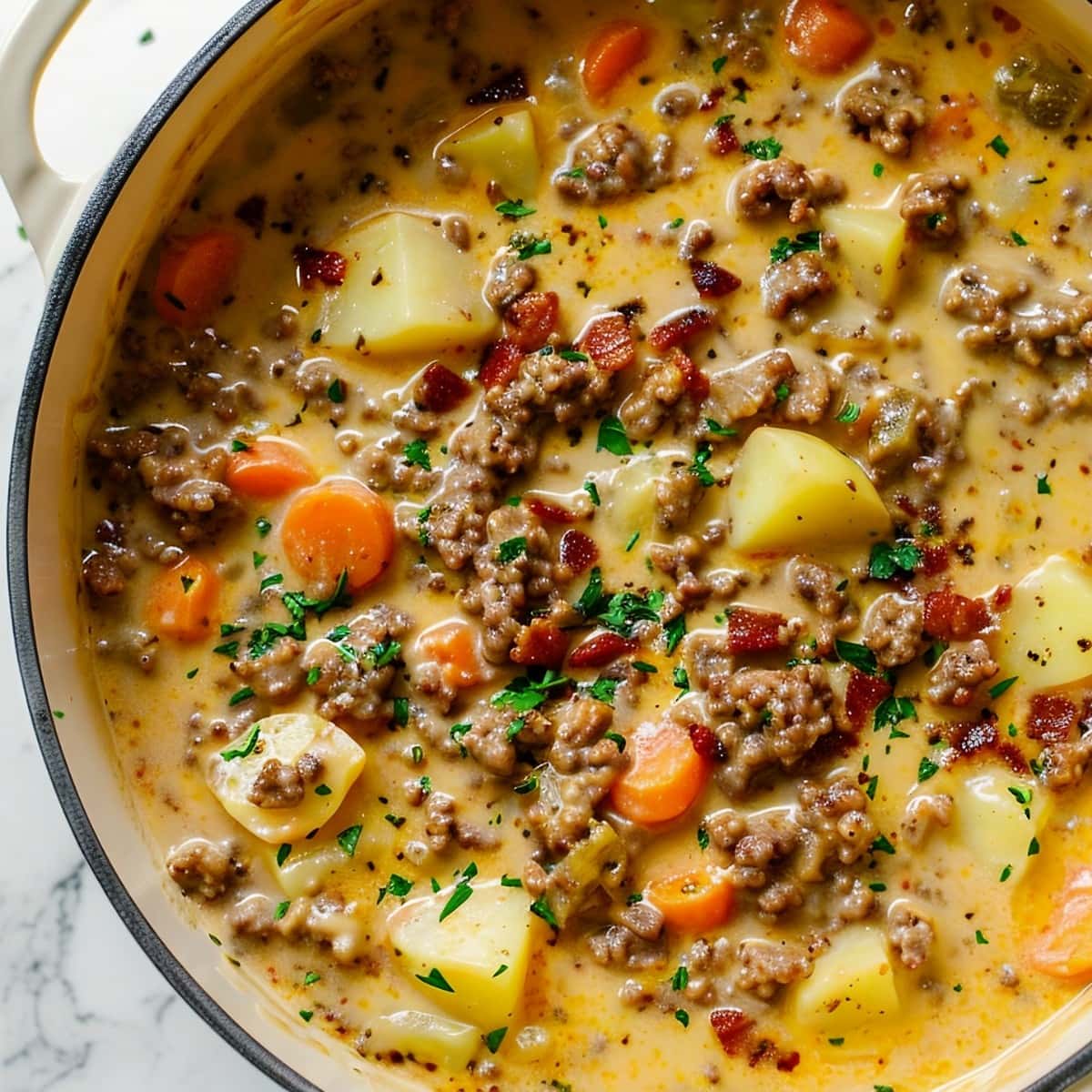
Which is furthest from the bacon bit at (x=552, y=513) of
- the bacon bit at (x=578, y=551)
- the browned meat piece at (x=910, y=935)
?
the browned meat piece at (x=910, y=935)

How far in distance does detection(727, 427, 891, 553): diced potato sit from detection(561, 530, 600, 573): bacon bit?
0.44 m

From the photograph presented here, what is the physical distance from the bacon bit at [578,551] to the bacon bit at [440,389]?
55 cm

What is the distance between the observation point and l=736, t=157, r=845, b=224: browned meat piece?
4.23 m

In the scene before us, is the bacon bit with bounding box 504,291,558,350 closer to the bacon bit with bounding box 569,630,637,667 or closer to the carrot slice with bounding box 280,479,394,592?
the carrot slice with bounding box 280,479,394,592

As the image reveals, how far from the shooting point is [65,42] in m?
4.72

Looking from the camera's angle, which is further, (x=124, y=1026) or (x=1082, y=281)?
(x=124, y=1026)

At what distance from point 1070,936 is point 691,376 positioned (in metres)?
2.05

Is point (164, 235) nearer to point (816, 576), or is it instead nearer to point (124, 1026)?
point (816, 576)

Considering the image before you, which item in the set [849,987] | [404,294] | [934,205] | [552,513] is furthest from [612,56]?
[849,987]

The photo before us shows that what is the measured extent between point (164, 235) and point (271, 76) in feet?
1.99

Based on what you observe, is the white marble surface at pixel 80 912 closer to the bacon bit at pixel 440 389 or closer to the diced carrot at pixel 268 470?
the diced carrot at pixel 268 470

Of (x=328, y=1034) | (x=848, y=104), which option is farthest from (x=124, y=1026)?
(x=848, y=104)

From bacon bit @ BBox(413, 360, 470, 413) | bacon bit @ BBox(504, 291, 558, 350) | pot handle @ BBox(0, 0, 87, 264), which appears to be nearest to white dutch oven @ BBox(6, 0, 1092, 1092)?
pot handle @ BBox(0, 0, 87, 264)

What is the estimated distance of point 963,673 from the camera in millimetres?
4188
